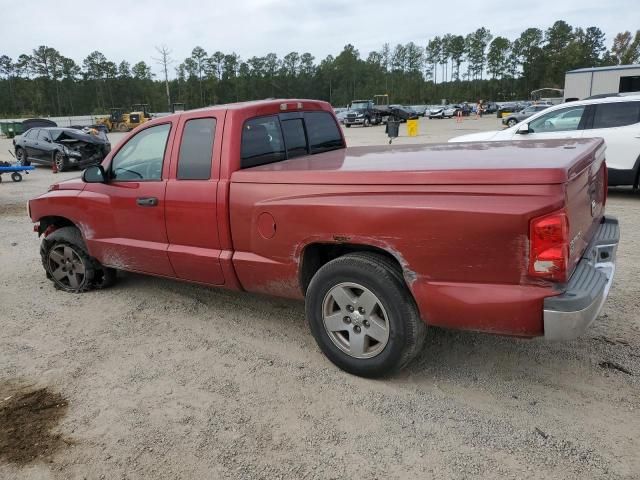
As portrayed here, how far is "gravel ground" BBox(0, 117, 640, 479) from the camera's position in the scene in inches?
105

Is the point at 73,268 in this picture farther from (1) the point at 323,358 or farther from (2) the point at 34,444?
(1) the point at 323,358

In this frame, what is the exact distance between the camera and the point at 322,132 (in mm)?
5000

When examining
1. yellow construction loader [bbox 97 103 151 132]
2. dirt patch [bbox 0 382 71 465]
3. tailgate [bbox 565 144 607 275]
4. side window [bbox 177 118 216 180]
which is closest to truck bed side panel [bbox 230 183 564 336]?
tailgate [bbox 565 144 607 275]

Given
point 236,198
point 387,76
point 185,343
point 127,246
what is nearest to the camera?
point 236,198

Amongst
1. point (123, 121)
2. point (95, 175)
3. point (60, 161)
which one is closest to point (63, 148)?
point (60, 161)

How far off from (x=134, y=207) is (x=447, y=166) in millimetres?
2887

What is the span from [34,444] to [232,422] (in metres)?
1.12

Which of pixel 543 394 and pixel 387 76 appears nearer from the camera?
pixel 543 394

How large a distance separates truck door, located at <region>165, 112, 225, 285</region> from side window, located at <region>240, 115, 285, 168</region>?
21cm

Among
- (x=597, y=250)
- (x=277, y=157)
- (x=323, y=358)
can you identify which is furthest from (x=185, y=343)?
(x=597, y=250)

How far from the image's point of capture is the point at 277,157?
14.3 feet

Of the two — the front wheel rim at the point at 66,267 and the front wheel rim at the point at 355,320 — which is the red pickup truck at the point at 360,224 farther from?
the front wheel rim at the point at 66,267

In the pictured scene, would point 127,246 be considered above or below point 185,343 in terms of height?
above

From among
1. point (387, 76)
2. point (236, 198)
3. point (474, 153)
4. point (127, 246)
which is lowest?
point (127, 246)
